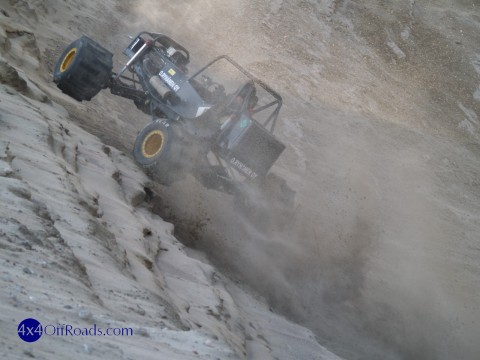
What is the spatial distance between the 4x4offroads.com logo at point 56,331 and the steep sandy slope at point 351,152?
16.8 ft

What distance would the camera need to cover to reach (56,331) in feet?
9.34

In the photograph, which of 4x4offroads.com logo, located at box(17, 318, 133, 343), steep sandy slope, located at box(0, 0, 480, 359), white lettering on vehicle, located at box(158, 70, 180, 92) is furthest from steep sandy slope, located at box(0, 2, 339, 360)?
white lettering on vehicle, located at box(158, 70, 180, 92)

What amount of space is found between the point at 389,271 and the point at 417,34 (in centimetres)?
1747

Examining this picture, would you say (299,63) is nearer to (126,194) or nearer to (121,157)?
(121,157)

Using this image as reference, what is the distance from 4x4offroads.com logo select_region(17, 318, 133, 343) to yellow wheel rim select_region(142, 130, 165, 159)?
5822mm

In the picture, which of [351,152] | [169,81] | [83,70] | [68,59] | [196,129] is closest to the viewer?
[83,70]

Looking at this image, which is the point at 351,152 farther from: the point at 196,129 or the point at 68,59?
the point at 68,59

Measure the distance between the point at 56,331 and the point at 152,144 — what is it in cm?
621

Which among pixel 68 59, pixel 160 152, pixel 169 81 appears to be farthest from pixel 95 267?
pixel 169 81

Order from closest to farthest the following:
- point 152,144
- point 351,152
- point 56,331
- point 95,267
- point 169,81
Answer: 1. point 56,331
2. point 95,267
3. point 152,144
4. point 169,81
5. point 351,152

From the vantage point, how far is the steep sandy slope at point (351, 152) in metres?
8.90

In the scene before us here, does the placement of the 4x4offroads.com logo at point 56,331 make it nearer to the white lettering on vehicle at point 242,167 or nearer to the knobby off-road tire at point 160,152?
the knobby off-road tire at point 160,152

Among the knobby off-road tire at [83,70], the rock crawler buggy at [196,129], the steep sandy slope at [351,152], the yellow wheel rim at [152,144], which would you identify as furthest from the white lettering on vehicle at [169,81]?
the steep sandy slope at [351,152]

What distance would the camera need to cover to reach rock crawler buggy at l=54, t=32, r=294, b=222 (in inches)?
344
